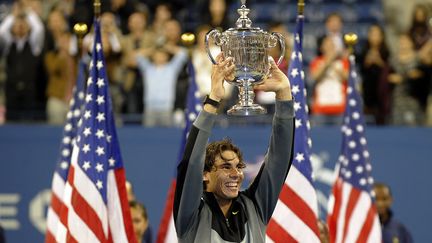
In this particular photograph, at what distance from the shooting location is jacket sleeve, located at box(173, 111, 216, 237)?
6355mm

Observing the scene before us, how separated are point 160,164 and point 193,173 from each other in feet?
25.2

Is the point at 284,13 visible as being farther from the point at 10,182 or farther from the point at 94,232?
the point at 94,232

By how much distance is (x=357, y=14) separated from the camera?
17.3 m

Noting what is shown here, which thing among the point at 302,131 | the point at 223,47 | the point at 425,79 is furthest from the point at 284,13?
the point at 223,47

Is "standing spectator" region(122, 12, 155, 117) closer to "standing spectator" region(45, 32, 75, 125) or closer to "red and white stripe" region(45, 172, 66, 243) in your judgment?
"standing spectator" region(45, 32, 75, 125)

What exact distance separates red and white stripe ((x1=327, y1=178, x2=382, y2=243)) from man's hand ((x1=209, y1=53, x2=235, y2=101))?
4.41m

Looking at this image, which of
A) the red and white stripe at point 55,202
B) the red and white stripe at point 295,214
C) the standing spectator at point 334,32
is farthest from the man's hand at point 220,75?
the standing spectator at point 334,32

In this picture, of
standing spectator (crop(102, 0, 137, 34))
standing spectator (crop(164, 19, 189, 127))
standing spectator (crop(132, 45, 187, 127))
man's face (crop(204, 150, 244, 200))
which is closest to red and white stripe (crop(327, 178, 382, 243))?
standing spectator (crop(164, 19, 189, 127))

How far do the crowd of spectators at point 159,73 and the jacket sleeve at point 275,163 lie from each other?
673cm

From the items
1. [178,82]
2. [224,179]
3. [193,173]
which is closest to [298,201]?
[224,179]

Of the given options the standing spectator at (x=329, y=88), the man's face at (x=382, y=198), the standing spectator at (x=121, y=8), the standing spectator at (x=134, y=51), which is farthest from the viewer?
the standing spectator at (x=121, y=8)

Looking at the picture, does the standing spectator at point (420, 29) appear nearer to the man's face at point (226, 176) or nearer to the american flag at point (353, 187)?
the american flag at point (353, 187)

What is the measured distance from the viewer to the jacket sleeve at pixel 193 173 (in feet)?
20.9

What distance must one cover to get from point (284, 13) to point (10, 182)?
5092mm
